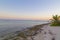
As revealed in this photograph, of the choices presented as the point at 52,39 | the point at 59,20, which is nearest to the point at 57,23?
the point at 59,20

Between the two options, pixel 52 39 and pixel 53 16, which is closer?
pixel 52 39

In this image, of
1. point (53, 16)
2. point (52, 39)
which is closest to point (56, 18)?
point (53, 16)

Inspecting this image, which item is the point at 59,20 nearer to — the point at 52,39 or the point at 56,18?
the point at 56,18

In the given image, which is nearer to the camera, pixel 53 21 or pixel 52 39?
pixel 52 39

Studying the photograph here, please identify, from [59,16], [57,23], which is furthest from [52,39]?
[59,16]

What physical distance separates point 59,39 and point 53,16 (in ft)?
30.5

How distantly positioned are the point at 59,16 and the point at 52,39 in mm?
9193

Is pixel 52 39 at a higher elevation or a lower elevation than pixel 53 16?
lower

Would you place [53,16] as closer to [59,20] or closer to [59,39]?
[59,20]

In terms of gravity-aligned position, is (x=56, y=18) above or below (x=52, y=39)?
above

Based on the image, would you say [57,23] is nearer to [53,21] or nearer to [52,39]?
[53,21]

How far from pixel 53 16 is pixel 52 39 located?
903 cm

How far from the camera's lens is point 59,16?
622 inches

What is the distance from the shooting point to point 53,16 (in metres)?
15.8
